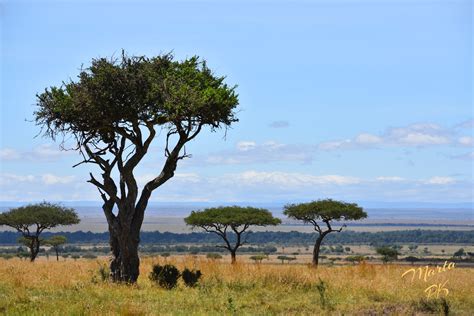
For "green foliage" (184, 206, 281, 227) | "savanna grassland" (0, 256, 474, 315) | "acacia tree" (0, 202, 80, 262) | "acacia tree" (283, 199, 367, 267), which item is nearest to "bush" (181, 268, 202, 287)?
"savanna grassland" (0, 256, 474, 315)

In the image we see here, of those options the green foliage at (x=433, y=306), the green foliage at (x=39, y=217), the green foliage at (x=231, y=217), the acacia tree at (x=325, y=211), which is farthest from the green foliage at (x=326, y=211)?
the green foliage at (x=433, y=306)

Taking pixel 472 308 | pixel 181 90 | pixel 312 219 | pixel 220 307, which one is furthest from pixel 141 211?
pixel 312 219

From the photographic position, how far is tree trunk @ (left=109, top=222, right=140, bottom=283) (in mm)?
23297

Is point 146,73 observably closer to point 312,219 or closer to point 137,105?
point 137,105

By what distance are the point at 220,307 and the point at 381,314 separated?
4.00 m

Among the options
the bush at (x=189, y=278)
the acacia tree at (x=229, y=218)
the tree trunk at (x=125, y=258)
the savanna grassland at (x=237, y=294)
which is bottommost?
the savanna grassland at (x=237, y=294)

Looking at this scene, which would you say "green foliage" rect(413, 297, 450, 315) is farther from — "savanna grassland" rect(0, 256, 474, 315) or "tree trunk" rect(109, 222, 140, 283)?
"tree trunk" rect(109, 222, 140, 283)

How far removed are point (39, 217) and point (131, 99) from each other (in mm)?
43624

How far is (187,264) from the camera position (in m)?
27.9

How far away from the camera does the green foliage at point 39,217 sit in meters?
63.8

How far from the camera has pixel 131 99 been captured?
23156 millimetres

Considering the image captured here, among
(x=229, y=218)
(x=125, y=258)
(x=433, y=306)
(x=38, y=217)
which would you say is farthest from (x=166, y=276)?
(x=38, y=217)

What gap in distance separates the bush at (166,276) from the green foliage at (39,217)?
42.0 m

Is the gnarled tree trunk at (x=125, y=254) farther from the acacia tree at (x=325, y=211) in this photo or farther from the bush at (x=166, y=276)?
the acacia tree at (x=325, y=211)
